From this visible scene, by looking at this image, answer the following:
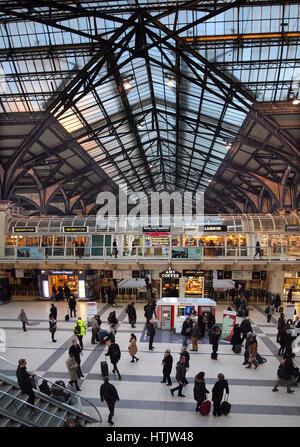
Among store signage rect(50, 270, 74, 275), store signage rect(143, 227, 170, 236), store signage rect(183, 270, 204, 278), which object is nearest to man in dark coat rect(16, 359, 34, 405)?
store signage rect(183, 270, 204, 278)

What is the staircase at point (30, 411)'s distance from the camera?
7.74 meters

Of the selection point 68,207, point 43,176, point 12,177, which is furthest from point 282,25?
point 68,207

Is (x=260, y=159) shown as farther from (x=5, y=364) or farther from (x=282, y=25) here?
(x=5, y=364)

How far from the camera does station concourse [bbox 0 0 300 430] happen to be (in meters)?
11.5

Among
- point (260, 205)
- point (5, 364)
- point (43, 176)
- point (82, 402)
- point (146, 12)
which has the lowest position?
point (82, 402)

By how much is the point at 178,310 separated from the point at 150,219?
36.0 feet

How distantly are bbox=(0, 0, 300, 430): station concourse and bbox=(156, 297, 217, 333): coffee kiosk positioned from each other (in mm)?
81

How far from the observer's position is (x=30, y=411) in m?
8.24

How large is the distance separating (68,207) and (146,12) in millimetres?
28974

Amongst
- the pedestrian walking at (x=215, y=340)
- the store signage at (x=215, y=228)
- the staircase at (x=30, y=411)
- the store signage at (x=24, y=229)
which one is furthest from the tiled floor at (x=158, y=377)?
the store signage at (x=24, y=229)

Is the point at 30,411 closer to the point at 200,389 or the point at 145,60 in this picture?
the point at 200,389

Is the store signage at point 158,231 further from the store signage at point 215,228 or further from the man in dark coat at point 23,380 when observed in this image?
the man in dark coat at point 23,380
